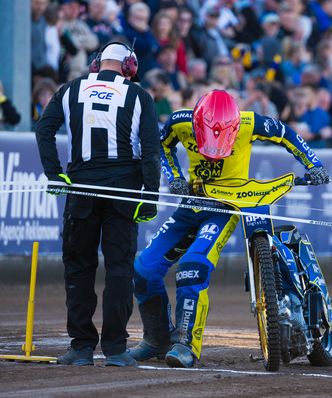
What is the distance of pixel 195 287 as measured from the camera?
8156 millimetres

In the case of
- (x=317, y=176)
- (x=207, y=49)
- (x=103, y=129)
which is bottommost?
(x=317, y=176)

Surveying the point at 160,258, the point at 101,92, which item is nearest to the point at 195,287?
the point at 160,258

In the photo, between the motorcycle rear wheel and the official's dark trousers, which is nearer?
the motorcycle rear wheel

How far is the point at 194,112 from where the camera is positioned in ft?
27.7

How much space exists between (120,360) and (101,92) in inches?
70.9

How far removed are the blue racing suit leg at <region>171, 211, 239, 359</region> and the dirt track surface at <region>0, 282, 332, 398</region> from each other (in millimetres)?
230

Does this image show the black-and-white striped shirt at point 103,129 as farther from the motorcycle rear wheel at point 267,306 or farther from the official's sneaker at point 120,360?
the official's sneaker at point 120,360

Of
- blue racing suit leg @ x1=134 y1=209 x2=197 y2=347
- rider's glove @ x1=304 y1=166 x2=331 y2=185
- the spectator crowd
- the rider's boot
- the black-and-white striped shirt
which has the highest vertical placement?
the spectator crowd

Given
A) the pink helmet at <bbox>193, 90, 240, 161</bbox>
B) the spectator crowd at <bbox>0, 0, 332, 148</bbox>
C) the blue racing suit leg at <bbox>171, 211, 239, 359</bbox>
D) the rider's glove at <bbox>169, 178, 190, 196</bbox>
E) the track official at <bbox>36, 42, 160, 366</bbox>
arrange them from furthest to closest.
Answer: the spectator crowd at <bbox>0, 0, 332, 148</bbox> → the rider's glove at <bbox>169, 178, 190, 196</bbox> → the pink helmet at <bbox>193, 90, 240, 161</bbox> → the blue racing suit leg at <bbox>171, 211, 239, 359</bbox> → the track official at <bbox>36, 42, 160, 366</bbox>

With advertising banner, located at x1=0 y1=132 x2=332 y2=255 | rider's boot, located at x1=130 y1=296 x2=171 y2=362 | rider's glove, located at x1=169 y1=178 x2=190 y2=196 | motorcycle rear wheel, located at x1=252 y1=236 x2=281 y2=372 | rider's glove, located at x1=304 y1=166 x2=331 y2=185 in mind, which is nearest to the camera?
motorcycle rear wheel, located at x1=252 y1=236 x2=281 y2=372

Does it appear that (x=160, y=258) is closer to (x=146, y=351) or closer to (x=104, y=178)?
(x=146, y=351)

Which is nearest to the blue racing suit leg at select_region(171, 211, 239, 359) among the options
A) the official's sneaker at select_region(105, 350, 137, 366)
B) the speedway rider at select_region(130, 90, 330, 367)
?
the speedway rider at select_region(130, 90, 330, 367)

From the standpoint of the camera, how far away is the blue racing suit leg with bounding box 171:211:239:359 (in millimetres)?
8117

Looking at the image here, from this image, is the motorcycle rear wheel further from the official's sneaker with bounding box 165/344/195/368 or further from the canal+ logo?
the canal+ logo
